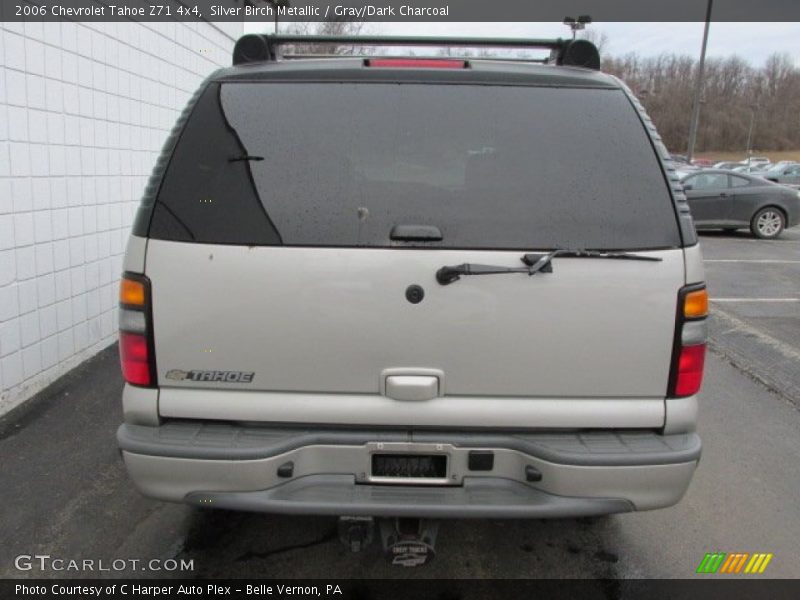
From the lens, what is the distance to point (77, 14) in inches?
190

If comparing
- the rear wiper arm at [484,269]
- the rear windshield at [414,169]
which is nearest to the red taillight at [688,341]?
the rear windshield at [414,169]

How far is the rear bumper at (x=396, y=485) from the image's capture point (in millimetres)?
2223

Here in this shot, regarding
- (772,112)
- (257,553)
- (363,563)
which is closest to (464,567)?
(363,563)

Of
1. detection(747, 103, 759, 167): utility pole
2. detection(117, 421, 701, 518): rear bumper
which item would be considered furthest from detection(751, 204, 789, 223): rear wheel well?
detection(747, 103, 759, 167): utility pole

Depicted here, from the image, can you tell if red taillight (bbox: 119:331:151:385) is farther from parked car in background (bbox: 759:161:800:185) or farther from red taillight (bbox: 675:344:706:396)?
parked car in background (bbox: 759:161:800:185)

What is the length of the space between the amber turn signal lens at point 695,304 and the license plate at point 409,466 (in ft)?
3.28

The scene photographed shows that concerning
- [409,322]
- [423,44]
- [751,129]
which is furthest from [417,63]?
[751,129]

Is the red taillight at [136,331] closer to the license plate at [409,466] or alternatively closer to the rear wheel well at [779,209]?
the license plate at [409,466]

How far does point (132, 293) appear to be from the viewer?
2.27 metres

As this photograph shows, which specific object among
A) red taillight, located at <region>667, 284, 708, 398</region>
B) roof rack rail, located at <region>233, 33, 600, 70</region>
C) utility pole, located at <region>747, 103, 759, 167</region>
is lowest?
red taillight, located at <region>667, 284, 708, 398</region>

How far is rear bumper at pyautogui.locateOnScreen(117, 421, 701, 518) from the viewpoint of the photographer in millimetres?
2223

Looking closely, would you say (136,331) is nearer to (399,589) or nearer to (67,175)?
(399,589)

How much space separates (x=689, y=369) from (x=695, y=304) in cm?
23

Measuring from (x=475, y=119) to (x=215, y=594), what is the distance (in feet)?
7.02
